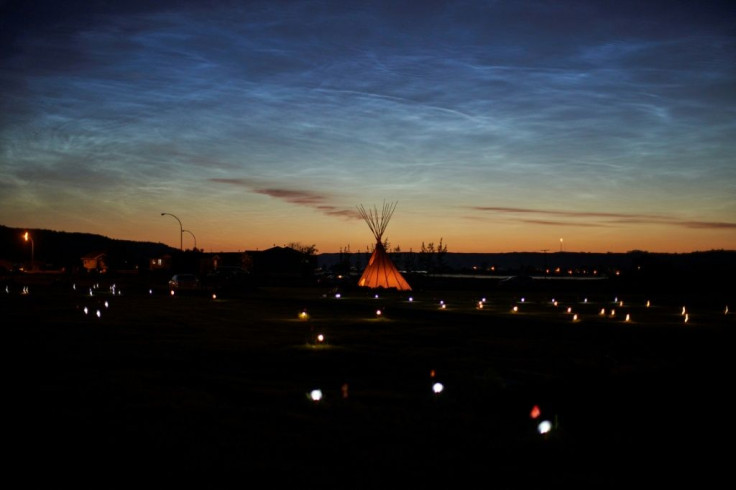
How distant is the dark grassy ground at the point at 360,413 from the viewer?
7211mm

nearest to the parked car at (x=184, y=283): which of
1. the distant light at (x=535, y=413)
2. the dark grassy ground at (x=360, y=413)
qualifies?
the dark grassy ground at (x=360, y=413)

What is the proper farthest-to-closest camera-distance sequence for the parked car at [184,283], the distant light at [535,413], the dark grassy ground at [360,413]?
the parked car at [184,283]
the distant light at [535,413]
the dark grassy ground at [360,413]

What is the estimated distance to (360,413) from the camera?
389 inches

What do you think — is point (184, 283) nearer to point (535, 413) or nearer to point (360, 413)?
point (360, 413)

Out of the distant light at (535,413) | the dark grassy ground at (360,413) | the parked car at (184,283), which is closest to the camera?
the dark grassy ground at (360,413)

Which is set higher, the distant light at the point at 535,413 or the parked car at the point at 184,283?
the parked car at the point at 184,283

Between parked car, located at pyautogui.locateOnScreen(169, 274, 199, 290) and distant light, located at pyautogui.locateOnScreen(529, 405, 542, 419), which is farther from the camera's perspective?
parked car, located at pyautogui.locateOnScreen(169, 274, 199, 290)

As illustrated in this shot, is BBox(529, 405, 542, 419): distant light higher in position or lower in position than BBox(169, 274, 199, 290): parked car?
lower

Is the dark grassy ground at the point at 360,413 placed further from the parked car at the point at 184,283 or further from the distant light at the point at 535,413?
the parked car at the point at 184,283

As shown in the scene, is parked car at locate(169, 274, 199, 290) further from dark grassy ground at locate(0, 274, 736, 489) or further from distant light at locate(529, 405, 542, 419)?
distant light at locate(529, 405, 542, 419)

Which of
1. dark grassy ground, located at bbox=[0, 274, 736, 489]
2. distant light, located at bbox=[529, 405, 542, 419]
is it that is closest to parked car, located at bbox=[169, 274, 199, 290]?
dark grassy ground, located at bbox=[0, 274, 736, 489]

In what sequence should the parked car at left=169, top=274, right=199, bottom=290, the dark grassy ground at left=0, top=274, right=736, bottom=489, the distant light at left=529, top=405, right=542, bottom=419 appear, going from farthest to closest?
1. the parked car at left=169, top=274, right=199, bottom=290
2. the distant light at left=529, top=405, right=542, bottom=419
3. the dark grassy ground at left=0, top=274, right=736, bottom=489

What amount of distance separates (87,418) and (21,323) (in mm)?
17374

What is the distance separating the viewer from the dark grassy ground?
721 cm
